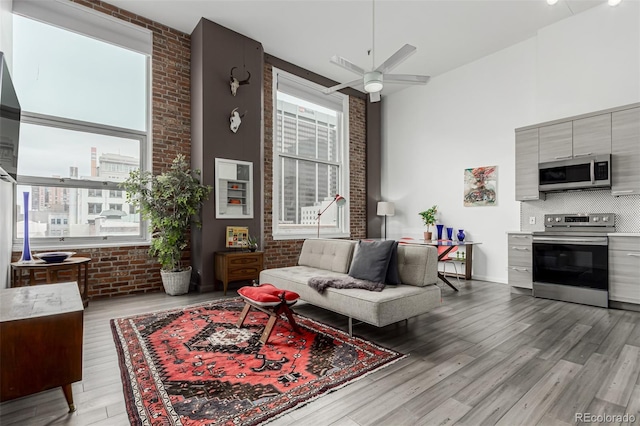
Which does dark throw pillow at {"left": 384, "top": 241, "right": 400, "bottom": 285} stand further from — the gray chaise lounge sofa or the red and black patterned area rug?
the red and black patterned area rug

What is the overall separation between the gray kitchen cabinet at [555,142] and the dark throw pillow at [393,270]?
9.38ft

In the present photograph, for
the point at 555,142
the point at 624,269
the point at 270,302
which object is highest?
the point at 555,142

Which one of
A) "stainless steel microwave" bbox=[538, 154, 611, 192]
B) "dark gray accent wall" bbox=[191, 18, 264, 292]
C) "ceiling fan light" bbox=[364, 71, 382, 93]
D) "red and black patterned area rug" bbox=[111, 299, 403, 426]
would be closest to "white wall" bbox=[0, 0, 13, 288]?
"red and black patterned area rug" bbox=[111, 299, 403, 426]

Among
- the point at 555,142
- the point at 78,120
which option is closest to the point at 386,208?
the point at 555,142

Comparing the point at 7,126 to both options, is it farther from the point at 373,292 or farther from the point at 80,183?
the point at 373,292

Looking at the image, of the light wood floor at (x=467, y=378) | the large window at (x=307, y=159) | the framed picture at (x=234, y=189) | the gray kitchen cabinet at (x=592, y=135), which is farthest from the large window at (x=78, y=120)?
Answer: the gray kitchen cabinet at (x=592, y=135)

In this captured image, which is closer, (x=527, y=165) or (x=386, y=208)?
(x=527, y=165)

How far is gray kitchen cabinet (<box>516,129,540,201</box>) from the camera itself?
4.46 m

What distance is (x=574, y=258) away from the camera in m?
3.91

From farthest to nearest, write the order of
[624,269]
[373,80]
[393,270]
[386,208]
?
[386,208], [624,269], [373,80], [393,270]

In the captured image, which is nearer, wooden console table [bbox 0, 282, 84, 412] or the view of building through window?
wooden console table [bbox 0, 282, 84, 412]

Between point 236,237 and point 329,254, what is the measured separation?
60.4 inches

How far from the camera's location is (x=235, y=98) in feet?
15.9

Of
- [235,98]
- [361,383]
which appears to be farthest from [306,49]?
[361,383]
